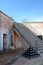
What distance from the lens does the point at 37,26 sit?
26.5 metres

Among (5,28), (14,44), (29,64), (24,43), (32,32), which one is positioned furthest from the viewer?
(32,32)

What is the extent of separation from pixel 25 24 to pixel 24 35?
551 cm

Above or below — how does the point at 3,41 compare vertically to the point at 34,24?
below

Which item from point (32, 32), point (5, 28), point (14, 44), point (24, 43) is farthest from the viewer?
point (32, 32)

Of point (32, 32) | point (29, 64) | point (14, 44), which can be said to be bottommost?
point (29, 64)

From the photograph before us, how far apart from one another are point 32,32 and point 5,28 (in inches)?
300

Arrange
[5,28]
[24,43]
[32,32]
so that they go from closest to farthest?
[5,28] < [24,43] < [32,32]

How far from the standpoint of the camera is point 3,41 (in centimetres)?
1970

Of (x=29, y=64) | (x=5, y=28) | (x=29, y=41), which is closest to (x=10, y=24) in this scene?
(x=5, y=28)

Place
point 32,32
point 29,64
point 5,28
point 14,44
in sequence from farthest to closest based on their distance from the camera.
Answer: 1. point 32,32
2. point 14,44
3. point 5,28
4. point 29,64

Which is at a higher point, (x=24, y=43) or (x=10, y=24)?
(x=10, y=24)

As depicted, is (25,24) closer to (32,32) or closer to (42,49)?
(32,32)

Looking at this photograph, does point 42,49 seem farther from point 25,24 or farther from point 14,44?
point 25,24

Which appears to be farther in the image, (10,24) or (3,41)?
(10,24)
